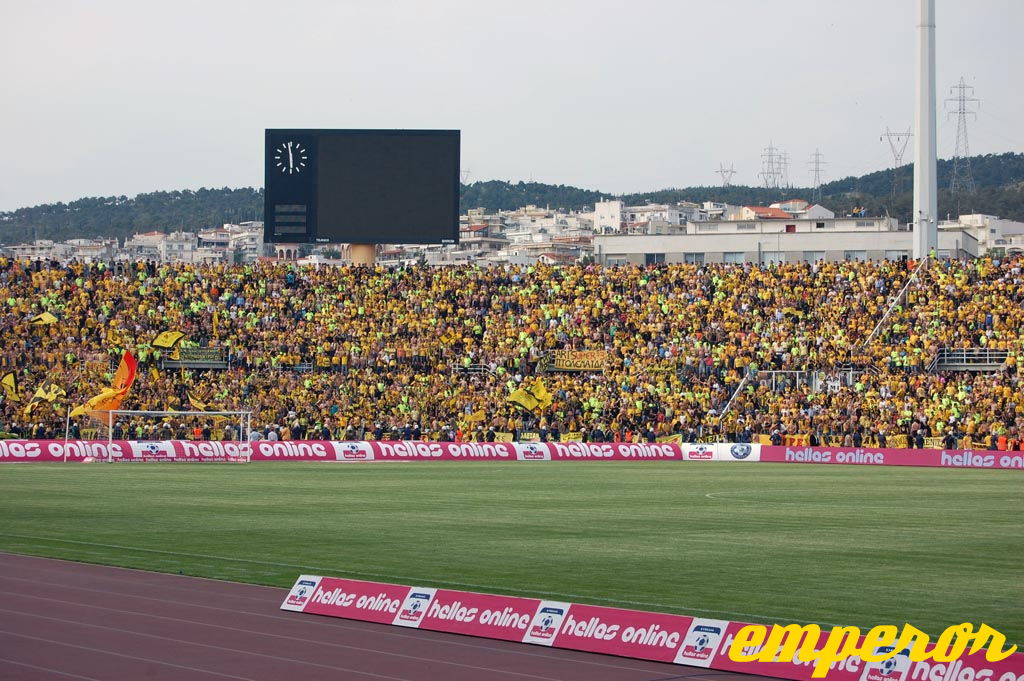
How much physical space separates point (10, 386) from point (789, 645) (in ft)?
164

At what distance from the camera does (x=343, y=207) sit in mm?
67062

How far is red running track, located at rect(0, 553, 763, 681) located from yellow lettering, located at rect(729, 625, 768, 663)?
20 cm

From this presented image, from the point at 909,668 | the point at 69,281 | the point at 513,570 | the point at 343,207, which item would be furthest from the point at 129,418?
the point at 909,668

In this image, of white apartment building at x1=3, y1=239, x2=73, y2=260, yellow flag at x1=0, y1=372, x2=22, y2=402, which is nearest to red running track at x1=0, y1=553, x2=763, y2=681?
yellow flag at x1=0, y1=372, x2=22, y2=402

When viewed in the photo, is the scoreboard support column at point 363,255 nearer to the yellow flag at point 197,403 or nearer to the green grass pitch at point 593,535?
the yellow flag at point 197,403

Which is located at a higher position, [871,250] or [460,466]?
[871,250]

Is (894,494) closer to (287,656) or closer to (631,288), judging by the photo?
(287,656)

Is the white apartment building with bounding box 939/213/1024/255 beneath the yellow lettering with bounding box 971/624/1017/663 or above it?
above

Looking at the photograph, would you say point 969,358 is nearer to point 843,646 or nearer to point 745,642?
point 745,642

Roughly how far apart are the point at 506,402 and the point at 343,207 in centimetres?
1447

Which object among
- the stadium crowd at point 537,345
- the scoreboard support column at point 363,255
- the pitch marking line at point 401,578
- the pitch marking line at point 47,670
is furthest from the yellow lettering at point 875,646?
the scoreboard support column at point 363,255

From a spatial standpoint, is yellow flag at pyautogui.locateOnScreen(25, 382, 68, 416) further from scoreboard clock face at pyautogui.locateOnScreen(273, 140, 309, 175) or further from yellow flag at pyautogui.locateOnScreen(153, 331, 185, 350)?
scoreboard clock face at pyautogui.locateOnScreen(273, 140, 309, 175)

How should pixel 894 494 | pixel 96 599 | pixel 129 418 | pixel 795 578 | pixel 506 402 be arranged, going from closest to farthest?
pixel 96 599 → pixel 795 578 → pixel 894 494 → pixel 129 418 → pixel 506 402

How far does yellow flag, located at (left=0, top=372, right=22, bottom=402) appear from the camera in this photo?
56156 mm
